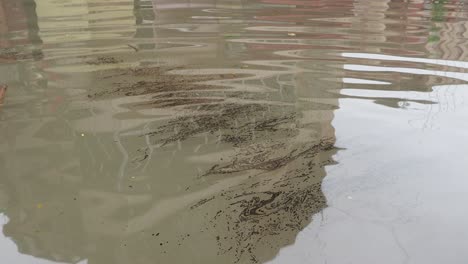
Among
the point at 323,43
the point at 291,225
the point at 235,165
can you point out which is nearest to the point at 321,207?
the point at 291,225

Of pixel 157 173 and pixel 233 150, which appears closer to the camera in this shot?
pixel 157 173

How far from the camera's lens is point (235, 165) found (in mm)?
4152

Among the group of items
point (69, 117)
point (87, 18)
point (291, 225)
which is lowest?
point (291, 225)

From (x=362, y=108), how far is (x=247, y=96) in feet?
4.36

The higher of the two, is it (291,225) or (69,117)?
(69,117)

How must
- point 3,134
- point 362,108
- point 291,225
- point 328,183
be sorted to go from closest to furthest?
point 291,225 < point 328,183 < point 3,134 < point 362,108

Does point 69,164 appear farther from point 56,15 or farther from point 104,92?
point 56,15

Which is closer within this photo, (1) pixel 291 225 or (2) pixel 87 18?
(1) pixel 291 225

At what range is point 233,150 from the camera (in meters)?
4.42

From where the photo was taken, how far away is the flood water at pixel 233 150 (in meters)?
3.21

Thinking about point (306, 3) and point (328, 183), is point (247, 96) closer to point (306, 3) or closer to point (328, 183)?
point (328, 183)

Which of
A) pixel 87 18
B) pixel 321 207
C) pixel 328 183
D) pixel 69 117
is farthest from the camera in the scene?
pixel 87 18

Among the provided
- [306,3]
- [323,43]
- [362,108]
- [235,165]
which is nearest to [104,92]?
[235,165]

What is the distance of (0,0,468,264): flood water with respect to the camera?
3.21m
